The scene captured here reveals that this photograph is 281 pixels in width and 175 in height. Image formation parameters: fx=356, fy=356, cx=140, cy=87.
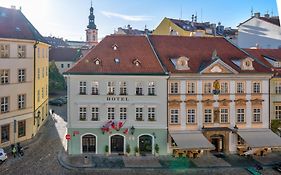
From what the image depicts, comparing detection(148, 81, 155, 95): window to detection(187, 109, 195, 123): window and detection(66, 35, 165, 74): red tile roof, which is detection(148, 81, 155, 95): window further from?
detection(187, 109, 195, 123): window

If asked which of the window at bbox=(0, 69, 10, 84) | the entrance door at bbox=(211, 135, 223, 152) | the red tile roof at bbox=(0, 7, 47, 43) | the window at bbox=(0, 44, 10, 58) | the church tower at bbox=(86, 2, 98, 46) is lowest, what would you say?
the entrance door at bbox=(211, 135, 223, 152)

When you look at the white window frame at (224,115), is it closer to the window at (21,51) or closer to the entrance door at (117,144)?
the entrance door at (117,144)

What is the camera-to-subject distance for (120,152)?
27.4 m

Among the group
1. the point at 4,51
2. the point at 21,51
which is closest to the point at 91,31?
the point at 21,51

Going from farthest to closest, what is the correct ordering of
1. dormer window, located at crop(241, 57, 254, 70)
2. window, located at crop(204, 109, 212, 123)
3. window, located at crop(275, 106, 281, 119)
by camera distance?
window, located at crop(275, 106, 281, 119) < dormer window, located at crop(241, 57, 254, 70) < window, located at crop(204, 109, 212, 123)

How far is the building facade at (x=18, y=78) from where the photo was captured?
2891 centimetres

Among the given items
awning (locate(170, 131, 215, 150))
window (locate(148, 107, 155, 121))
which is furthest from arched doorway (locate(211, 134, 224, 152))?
window (locate(148, 107, 155, 121))

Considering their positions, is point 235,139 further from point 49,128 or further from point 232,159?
point 49,128

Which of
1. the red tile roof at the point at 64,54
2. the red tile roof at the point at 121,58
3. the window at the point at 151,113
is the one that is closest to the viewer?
the red tile roof at the point at 121,58

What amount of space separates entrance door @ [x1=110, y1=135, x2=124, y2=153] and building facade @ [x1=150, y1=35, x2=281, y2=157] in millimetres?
3784

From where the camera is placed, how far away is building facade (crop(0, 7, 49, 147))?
2891 centimetres

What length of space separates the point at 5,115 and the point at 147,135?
11723 mm

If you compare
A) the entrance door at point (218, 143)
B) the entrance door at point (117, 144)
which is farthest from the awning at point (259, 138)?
the entrance door at point (117, 144)

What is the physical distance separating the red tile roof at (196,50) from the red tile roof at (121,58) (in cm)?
106
